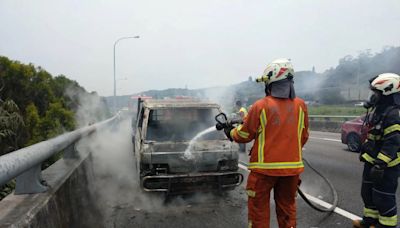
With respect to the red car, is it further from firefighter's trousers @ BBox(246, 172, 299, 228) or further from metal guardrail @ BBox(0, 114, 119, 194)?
metal guardrail @ BBox(0, 114, 119, 194)

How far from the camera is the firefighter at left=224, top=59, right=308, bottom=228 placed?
4.00 m

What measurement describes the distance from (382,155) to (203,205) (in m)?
2.89

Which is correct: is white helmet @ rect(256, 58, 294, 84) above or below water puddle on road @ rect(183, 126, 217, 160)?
above

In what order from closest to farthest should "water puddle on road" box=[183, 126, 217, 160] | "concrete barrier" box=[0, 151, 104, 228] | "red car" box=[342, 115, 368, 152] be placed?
"concrete barrier" box=[0, 151, 104, 228] → "water puddle on road" box=[183, 126, 217, 160] → "red car" box=[342, 115, 368, 152]

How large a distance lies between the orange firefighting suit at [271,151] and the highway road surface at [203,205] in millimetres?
1285

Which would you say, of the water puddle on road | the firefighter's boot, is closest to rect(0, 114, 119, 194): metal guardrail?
the water puddle on road

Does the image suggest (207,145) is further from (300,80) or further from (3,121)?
(300,80)

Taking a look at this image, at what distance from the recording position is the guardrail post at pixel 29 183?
3492 millimetres

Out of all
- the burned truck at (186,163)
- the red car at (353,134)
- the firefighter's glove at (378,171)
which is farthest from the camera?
the red car at (353,134)

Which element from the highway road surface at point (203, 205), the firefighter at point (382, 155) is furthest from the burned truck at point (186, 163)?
the firefighter at point (382, 155)

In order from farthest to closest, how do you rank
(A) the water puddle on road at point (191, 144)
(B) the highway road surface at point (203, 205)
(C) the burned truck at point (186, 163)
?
(A) the water puddle on road at point (191, 144) < (C) the burned truck at point (186, 163) < (B) the highway road surface at point (203, 205)

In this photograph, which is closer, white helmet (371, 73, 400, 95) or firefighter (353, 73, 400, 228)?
firefighter (353, 73, 400, 228)

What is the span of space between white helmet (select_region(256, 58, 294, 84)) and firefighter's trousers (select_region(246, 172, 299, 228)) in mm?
1012

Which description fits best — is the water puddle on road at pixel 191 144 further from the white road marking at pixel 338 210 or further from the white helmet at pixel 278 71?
the white helmet at pixel 278 71
